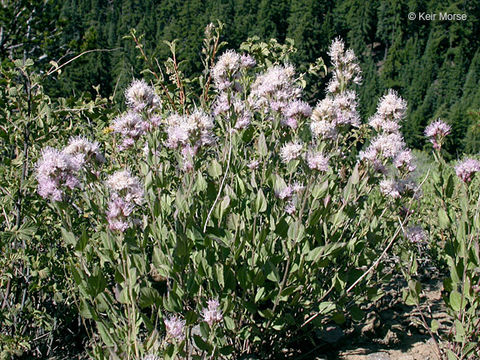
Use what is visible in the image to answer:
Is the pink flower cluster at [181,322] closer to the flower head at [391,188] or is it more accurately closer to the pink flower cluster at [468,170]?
the flower head at [391,188]

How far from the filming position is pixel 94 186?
70.1 inches

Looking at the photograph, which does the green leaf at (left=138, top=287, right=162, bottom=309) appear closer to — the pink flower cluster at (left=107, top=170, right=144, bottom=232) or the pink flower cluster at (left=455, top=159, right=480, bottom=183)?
the pink flower cluster at (left=107, top=170, right=144, bottom=232)

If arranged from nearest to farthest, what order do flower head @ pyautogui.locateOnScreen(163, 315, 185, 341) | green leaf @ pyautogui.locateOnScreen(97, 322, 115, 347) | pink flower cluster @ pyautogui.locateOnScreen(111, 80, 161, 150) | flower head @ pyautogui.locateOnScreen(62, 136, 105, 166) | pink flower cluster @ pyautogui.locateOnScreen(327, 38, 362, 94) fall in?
1. flower head @ pyautogui.locateOnScreen(163, 315, 185, 341)
2. green leaf @ pyautogui.locateOnScreen(97, 322, 115, 347)
3. flower head @ pyautogui.locateOnScreen(62, 136, 105, 166)
4. pink flower cluster @ pyautogui.locateOnScreen(111, 80, 161, 150)
5. pink flower cluster @ pyautogui.locateOnScreen(327, 38, 362, 94)

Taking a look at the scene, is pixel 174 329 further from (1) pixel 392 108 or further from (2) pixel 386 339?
(1) pixel 392 108

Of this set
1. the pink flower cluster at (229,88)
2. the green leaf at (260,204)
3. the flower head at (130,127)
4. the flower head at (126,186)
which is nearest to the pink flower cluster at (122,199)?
the flower head at (126,186)

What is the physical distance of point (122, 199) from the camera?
5.15 ft

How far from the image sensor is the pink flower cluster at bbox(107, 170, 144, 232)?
1.46 m

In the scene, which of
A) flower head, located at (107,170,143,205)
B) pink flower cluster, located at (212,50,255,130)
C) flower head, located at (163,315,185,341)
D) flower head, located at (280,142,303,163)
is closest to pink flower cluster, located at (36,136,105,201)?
flower head, located at (107,170,143,205)

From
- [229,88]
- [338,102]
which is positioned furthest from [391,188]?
[229,88]

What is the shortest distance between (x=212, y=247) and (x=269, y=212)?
33cm

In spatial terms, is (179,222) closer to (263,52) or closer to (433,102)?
(263,52)

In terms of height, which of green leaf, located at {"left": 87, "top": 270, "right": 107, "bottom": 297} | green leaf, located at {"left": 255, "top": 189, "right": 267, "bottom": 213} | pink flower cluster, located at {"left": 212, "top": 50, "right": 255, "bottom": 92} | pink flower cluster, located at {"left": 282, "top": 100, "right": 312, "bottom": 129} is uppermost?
pink flower cluster, located at {"left": 212, "top": 50, "right": 255, "bottom": 92}

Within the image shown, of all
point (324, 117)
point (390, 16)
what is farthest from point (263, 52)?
point (390, 16)

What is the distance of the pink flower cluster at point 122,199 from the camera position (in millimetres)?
1463
